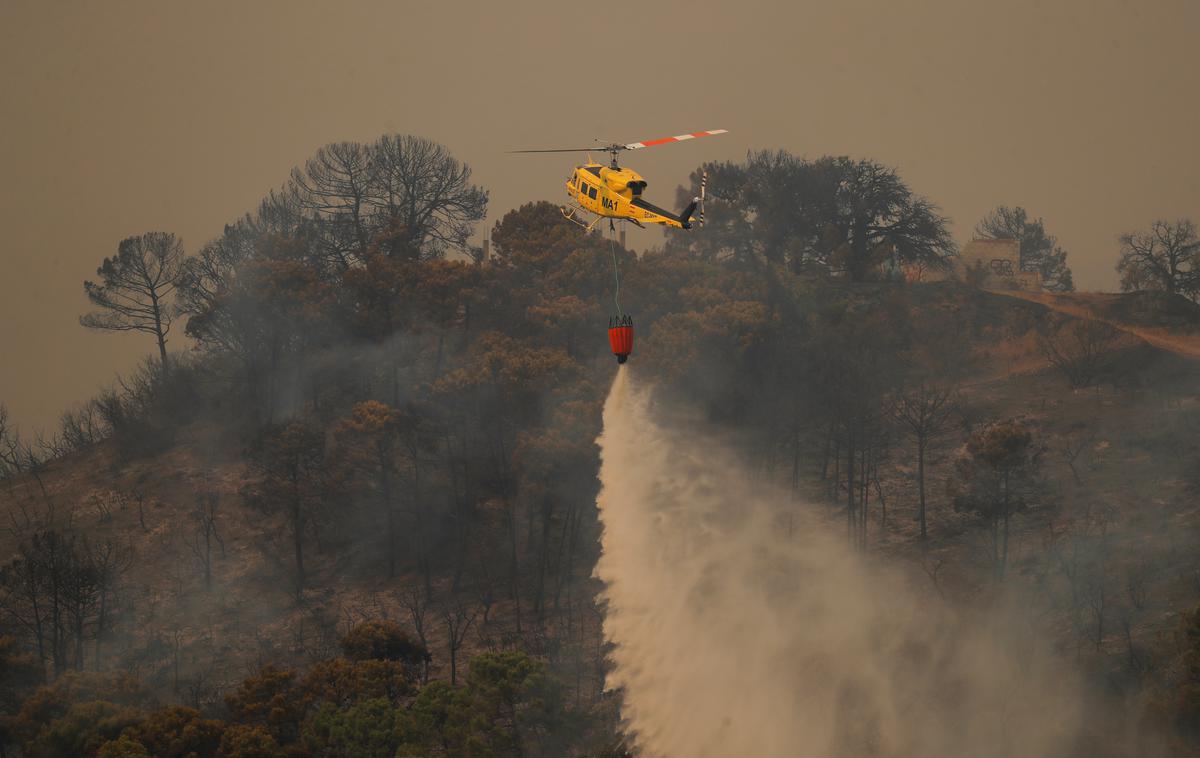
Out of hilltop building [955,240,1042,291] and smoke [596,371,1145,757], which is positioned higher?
hilltop building [955,240,1042,291]

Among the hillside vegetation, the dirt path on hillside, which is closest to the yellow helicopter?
the hillside vegetation

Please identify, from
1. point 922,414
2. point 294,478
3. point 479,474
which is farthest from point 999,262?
point 294,478

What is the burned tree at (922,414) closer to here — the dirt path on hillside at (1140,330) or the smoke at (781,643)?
the smoke at (781,643)

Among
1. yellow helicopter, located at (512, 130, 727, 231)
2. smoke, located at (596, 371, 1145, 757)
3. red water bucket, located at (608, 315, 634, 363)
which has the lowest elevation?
smoke, located at (596, 371, 1145, 757)

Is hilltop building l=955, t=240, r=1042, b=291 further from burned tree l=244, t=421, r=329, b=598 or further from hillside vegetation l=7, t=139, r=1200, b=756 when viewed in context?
burned tree l=244, t=421, r=329, b=598

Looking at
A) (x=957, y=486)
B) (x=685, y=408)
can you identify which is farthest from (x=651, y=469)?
(x=957, y=486)

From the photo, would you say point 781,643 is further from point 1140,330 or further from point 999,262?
point 999,262
